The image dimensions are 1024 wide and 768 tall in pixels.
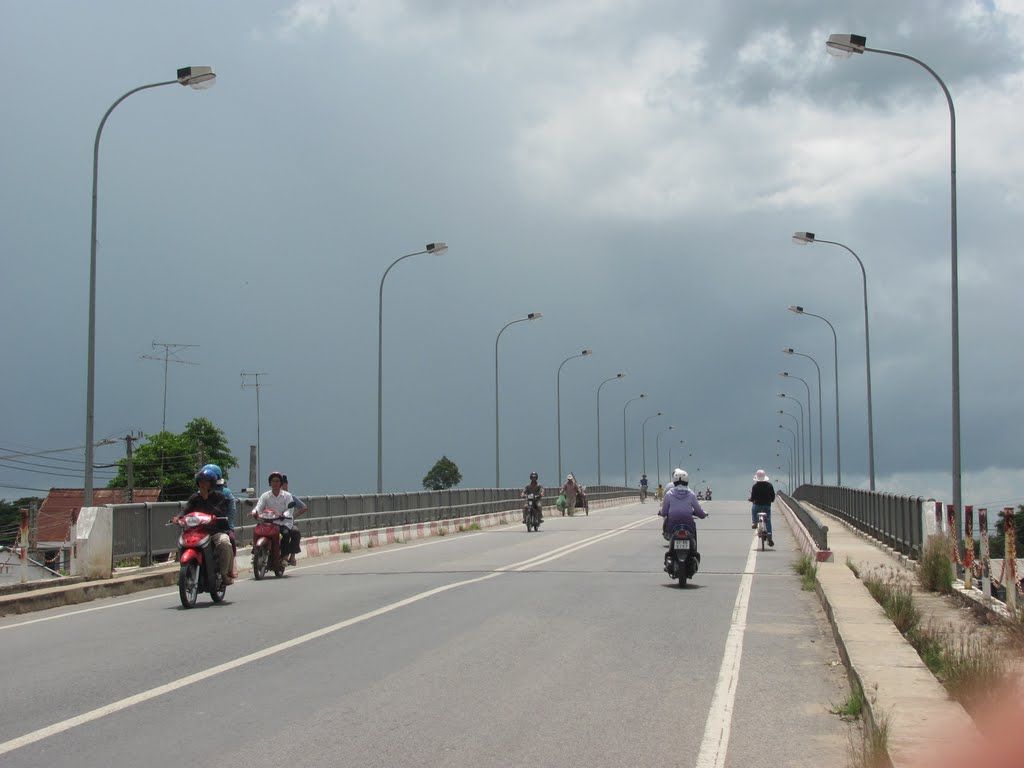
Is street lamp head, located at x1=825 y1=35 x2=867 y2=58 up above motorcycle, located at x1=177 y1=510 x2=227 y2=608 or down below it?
above

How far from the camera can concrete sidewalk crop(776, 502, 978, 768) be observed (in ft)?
21.5

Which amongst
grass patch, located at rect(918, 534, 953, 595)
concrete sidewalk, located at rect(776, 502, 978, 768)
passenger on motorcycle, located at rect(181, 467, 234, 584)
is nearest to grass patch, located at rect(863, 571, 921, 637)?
concrete sidewalk, located at rect(776, 502, 978, 768)

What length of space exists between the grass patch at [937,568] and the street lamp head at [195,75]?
587 inches

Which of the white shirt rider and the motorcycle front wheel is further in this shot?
the white shirt rider

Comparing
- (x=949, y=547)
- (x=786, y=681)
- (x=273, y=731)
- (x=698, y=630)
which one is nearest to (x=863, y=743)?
(x=786, y=681)

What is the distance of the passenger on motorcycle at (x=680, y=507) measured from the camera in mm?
17938

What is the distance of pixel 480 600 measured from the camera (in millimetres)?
15695

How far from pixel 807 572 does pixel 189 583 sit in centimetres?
975

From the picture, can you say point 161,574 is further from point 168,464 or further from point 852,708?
point 168,464

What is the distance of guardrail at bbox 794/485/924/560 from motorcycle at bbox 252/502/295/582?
414 inches

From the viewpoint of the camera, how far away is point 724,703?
880 centimetres

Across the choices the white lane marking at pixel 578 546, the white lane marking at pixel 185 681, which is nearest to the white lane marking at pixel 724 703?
the white lane marking at pixel 185 681

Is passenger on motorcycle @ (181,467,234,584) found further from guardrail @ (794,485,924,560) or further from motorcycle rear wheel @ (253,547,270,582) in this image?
guardrail @ (794,485,924,560)

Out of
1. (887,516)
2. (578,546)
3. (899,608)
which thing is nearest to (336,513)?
(578,546)
